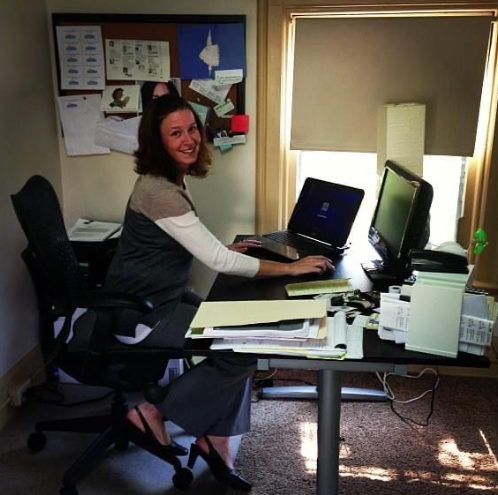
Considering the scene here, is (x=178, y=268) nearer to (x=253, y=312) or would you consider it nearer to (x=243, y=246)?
(x=243, y=246)

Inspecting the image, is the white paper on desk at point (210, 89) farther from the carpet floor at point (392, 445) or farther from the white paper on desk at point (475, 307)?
the white paper on desk at point (475, 307)

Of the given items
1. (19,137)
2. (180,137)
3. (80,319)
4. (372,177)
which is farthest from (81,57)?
(372,177)

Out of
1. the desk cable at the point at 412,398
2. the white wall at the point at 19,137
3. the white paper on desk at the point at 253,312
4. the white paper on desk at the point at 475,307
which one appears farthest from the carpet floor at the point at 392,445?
the white wall at the point at 19,137

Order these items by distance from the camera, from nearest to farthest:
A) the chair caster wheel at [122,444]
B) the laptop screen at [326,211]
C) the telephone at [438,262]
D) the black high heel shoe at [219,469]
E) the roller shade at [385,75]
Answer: the telephone at [438,262], the black high heel shoe at [219,469], the chair caster wheel at [122,444], the laptop screen at [326,211], the roller shade at [385,75]

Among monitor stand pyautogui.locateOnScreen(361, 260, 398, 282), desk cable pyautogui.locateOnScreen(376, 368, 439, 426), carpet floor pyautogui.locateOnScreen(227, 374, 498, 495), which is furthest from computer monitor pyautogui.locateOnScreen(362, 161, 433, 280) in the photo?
carpet floor pyautogui.locateOnScreen(227, 374, 498, 495)

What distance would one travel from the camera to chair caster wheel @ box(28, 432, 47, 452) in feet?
7.56

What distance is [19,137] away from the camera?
2.52 metres

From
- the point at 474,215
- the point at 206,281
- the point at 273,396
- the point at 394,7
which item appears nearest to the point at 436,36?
the point at 394,7

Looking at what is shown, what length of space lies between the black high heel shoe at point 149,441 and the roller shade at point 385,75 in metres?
1.40

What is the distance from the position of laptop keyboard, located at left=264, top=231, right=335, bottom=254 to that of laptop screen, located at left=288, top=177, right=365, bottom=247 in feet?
0.15

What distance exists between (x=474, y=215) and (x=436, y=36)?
0.78m

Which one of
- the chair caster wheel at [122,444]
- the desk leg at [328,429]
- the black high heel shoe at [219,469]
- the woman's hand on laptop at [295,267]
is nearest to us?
the desk leg at [328,429]

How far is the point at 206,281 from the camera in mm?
Result: 2932

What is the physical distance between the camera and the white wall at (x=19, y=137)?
7.93ft
